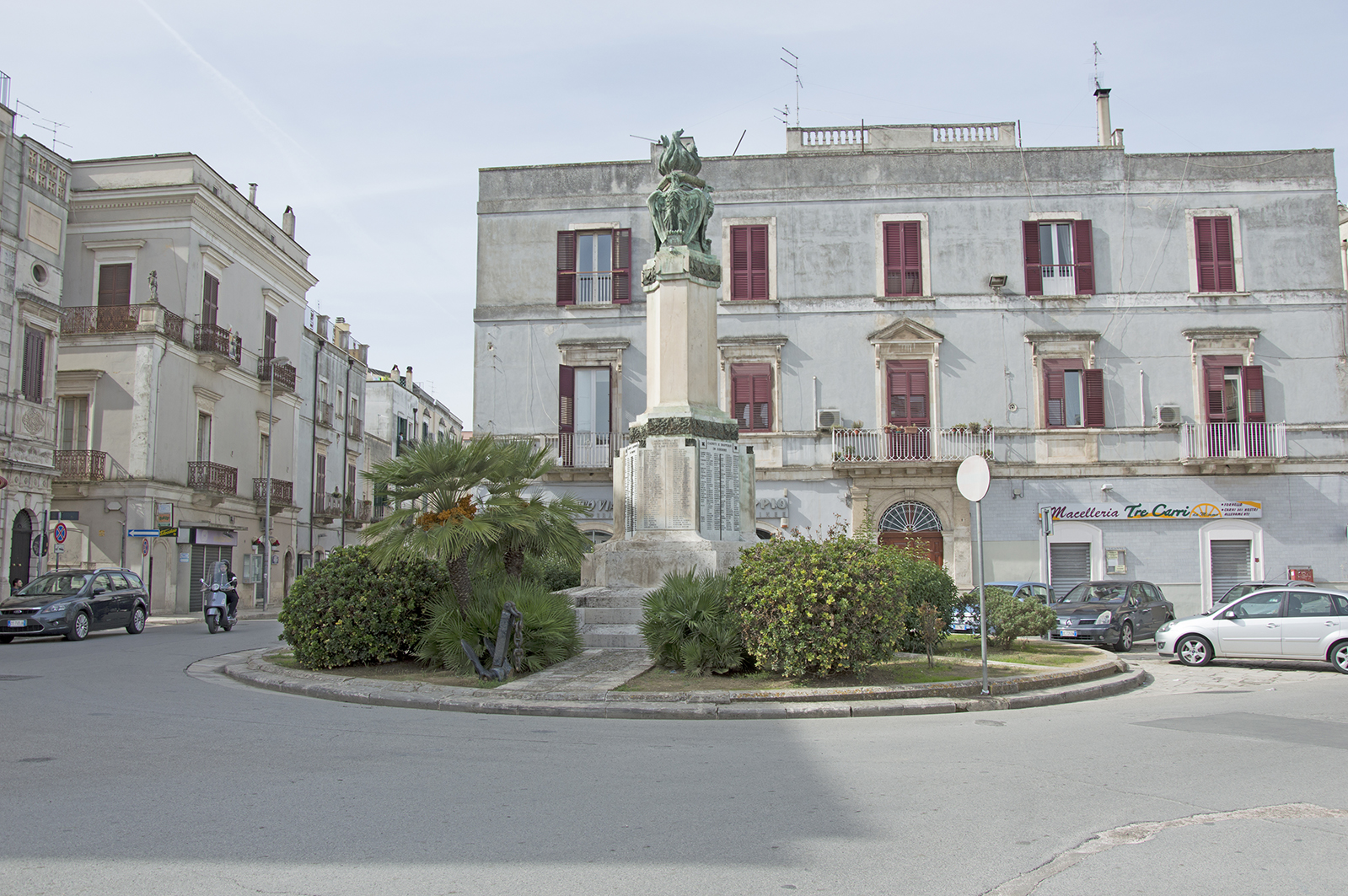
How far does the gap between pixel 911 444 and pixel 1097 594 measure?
27.8 ft

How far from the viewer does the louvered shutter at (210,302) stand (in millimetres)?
33312

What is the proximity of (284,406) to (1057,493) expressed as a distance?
28.4 meters

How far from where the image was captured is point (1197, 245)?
93.0 ft

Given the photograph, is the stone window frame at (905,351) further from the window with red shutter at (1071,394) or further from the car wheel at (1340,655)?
the car wheel at (1340,655)

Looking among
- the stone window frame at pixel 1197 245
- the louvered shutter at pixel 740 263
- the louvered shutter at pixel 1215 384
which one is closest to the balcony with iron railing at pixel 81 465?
the louvered shutter at pixel 740 263

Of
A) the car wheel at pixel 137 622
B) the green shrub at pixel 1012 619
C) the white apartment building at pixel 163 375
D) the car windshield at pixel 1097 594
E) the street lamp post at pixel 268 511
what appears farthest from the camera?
the street lamp post at pixel 268 511

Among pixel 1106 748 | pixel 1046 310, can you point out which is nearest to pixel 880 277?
pixel 1046 310

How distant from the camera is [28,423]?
25.7 meters

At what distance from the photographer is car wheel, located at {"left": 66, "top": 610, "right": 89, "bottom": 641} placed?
64.6ft

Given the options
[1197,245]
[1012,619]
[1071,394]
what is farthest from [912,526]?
[1012,619]

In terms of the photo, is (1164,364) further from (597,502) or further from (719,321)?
(597,502)

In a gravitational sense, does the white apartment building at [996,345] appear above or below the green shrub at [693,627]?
above

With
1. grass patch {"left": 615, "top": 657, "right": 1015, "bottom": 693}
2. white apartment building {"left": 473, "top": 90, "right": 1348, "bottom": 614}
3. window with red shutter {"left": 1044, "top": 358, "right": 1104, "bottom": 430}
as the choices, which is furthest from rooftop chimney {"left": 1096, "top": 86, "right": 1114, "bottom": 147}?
grass patch {"left": 615, "top": 657, "right": 1015, "bottom": 693}

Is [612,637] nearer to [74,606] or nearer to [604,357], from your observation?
[74,606]
